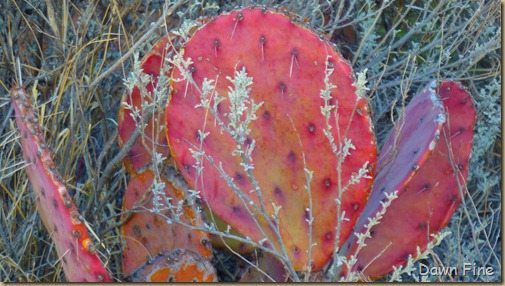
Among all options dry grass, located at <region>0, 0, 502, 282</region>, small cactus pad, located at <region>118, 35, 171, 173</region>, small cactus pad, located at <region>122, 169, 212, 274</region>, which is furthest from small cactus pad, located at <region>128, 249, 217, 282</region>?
small cactus pad, located at <region>118, 35, 171, 173</region>

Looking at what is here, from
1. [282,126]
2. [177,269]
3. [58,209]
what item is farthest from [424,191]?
[58,209]

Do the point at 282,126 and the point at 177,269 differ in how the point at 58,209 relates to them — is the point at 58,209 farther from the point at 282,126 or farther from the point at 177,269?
the point at 282,126

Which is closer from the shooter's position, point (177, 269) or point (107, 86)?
point (177, 269)

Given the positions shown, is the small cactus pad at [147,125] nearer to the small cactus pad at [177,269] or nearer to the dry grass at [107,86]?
the dry grass at [107,86]

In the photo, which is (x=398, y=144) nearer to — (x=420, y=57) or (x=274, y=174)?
(x=274, y=174)

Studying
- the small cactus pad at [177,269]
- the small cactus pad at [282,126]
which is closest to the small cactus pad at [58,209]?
the small cactus pad at [177,269]

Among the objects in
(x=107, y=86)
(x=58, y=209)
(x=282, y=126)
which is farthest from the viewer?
(x=107, y=86)
